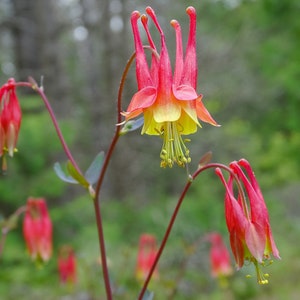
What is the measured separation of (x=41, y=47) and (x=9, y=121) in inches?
238

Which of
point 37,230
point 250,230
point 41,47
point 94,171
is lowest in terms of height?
point 37,230

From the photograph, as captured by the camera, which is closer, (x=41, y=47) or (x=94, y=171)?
(x=94, y=171)

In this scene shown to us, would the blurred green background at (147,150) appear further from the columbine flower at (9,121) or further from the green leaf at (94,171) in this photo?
the columbine flower at (9,121)

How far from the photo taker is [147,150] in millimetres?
10102

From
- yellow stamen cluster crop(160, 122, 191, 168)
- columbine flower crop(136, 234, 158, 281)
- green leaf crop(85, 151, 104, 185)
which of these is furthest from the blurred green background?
yellow stamen cluster crop(160, 122, 191, 168)

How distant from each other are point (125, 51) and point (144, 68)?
8683mm

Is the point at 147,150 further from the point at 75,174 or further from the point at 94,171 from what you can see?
the point at 75,174

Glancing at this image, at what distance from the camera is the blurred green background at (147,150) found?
18.7 ft

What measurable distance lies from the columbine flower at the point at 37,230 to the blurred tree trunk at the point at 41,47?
478cm

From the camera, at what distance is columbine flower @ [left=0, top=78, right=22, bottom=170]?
1837 millimetres

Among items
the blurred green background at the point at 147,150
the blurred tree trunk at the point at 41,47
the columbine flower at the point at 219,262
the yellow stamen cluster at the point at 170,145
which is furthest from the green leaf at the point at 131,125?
the blurred tree trunk at the point at 41,47

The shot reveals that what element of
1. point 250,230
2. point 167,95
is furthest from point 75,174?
point 250,230

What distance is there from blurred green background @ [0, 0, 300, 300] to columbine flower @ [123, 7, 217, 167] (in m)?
1.18

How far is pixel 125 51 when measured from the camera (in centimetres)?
1005
